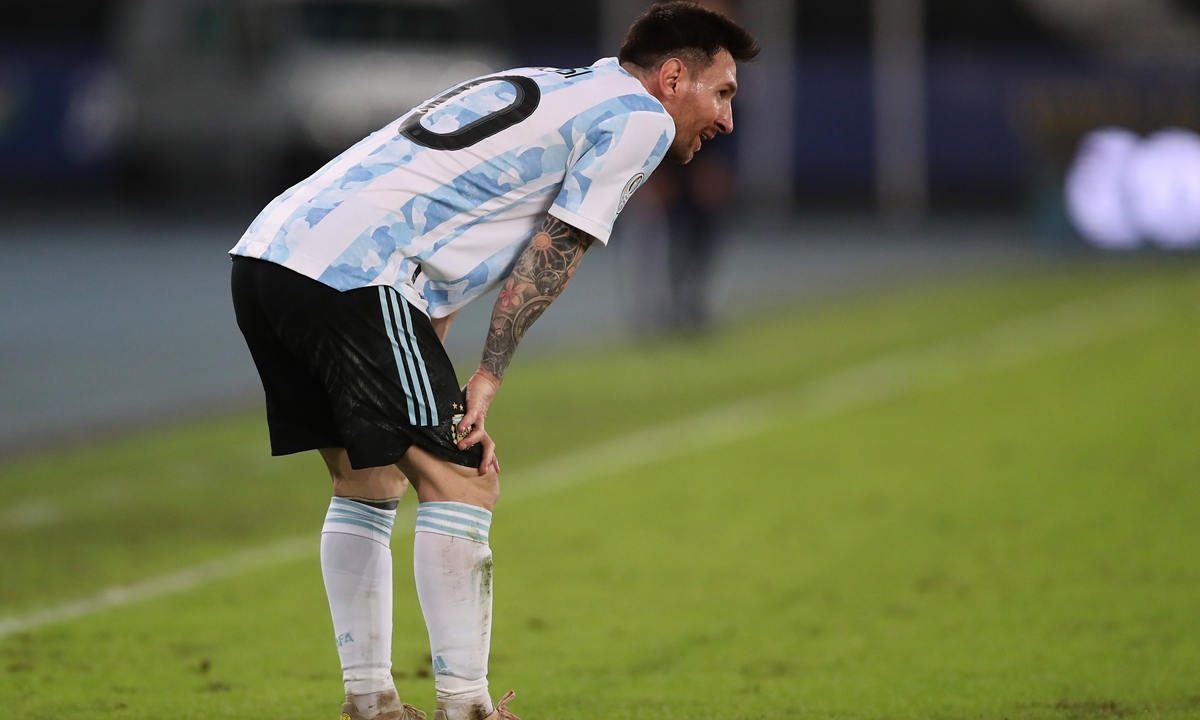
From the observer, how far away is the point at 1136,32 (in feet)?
83.1

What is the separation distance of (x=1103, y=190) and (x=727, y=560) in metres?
11.6

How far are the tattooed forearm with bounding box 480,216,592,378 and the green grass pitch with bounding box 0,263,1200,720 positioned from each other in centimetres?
112

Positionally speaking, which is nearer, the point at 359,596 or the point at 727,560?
the point at 359,596

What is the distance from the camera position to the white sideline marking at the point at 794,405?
557 centimetres

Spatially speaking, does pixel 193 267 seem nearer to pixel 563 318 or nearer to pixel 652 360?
pixel 563 318

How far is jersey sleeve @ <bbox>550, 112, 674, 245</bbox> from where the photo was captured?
3418mm

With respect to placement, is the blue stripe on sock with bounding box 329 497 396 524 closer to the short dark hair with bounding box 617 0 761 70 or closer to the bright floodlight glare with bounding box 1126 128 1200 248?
the short dark hair with bounding box 617 0 761 70

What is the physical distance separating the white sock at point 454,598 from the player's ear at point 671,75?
3.50ft

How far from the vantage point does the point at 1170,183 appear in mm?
15680

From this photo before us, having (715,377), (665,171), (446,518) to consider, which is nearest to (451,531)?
(446,518)

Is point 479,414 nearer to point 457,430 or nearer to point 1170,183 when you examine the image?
point 457,430

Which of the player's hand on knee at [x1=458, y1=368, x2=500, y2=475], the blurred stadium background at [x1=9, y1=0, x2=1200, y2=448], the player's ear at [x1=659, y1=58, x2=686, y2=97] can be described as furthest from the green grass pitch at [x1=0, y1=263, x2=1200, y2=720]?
the blurred stadium background at [x1=9, y1=0, x2=1200, y2=448]

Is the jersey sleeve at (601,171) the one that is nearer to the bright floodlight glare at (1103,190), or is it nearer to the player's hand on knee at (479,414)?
the player's hand on knee at (479,414)

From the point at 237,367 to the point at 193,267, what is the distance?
5638mm
